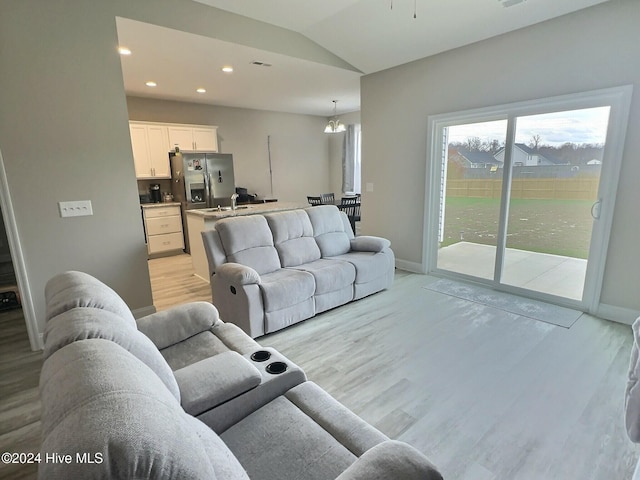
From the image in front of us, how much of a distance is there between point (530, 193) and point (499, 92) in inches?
46.2

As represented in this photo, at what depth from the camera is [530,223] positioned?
376 cm

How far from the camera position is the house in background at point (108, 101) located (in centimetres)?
260

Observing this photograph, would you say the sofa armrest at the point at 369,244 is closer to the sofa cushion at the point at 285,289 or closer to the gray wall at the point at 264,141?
the sofa cushion at the point at 285,289

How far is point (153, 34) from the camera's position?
320cm

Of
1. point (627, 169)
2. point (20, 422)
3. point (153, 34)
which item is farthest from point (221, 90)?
point (627, 169)

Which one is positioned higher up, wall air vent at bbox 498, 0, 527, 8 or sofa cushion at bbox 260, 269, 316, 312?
wall air vent at bbox 498, 0, 527, 8

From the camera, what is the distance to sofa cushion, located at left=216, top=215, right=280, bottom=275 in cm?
326

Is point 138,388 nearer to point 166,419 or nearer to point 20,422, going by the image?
point 166,419

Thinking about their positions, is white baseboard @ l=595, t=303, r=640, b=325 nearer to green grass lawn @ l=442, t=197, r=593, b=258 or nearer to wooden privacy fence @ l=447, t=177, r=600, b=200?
green grass lawn @ l=442, t=197, r=593, b=258

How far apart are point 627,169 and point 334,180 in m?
6.33

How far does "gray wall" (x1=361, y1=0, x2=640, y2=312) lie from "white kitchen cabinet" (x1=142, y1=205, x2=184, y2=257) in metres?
3.56

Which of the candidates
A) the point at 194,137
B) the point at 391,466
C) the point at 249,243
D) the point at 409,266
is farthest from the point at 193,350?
the point at 194,137

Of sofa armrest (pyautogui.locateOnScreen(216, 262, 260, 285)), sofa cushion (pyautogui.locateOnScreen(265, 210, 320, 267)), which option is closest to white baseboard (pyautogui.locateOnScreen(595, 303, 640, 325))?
sofa cushion (pyautogui.locateOnScreen(265, 210, 320, 267))

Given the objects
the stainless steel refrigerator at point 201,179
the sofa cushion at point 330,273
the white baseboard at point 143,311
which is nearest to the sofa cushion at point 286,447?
the sofa cushion at point 330,273
